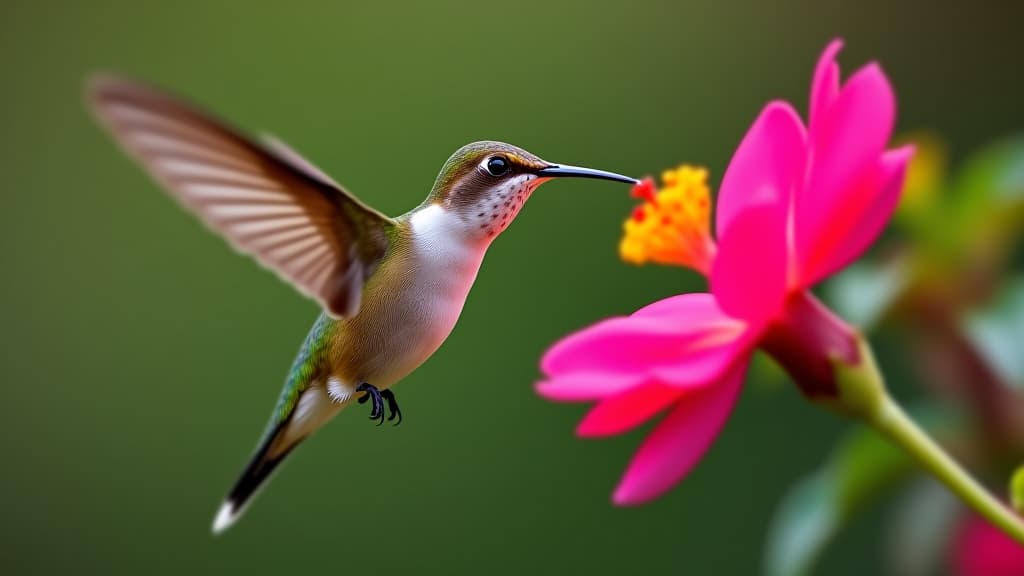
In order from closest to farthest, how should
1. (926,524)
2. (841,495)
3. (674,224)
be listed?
(674,224)
(841,495)
(926,524)

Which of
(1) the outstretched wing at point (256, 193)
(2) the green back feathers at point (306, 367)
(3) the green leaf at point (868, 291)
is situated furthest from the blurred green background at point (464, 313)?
(1) the outstretched wing at point (256, 193)

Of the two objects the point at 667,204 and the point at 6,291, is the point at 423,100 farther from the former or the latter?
the point at 667,204

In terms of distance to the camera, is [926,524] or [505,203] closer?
[505,203]

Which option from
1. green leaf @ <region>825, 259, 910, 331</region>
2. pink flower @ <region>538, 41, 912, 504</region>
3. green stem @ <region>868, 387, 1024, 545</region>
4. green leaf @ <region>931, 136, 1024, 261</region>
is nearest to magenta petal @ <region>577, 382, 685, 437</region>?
pink flower @ <region>538, 41, 912, 504</region>

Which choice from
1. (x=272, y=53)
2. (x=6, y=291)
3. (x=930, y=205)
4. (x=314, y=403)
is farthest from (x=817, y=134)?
(x=6, y=291)

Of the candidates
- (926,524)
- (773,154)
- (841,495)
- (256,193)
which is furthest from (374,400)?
(926,524)

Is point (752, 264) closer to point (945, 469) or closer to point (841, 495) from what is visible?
point (945, 469)
